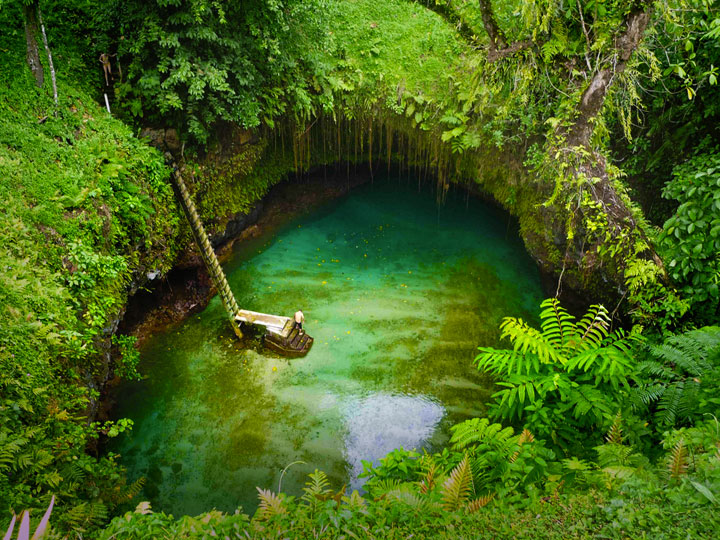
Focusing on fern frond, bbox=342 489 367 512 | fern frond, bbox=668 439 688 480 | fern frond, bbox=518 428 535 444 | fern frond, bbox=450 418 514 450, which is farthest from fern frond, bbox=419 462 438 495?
fern frond, bbox=668 439 688 480

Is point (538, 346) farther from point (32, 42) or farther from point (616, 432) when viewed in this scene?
point (32, 42)

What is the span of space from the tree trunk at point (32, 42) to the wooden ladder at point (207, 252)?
88.2 inches

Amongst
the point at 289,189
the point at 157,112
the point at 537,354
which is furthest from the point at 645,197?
the point at 157,112

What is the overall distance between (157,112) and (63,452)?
6.40 metres

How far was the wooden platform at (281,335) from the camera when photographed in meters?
7.16

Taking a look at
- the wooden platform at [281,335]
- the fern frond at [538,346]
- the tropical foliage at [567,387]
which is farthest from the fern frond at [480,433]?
the wooden platform at [281,335]

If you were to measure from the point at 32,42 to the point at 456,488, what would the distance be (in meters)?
8.95

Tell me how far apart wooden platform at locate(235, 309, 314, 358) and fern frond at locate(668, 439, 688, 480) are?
5.63m

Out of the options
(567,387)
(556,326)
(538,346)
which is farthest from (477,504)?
(556,326)

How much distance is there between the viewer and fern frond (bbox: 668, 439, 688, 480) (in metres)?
2.40

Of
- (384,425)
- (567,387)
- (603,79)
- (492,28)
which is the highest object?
(492,28)

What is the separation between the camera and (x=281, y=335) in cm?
711

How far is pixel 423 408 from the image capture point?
6.40m

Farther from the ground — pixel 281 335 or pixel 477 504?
pixel 477 504
